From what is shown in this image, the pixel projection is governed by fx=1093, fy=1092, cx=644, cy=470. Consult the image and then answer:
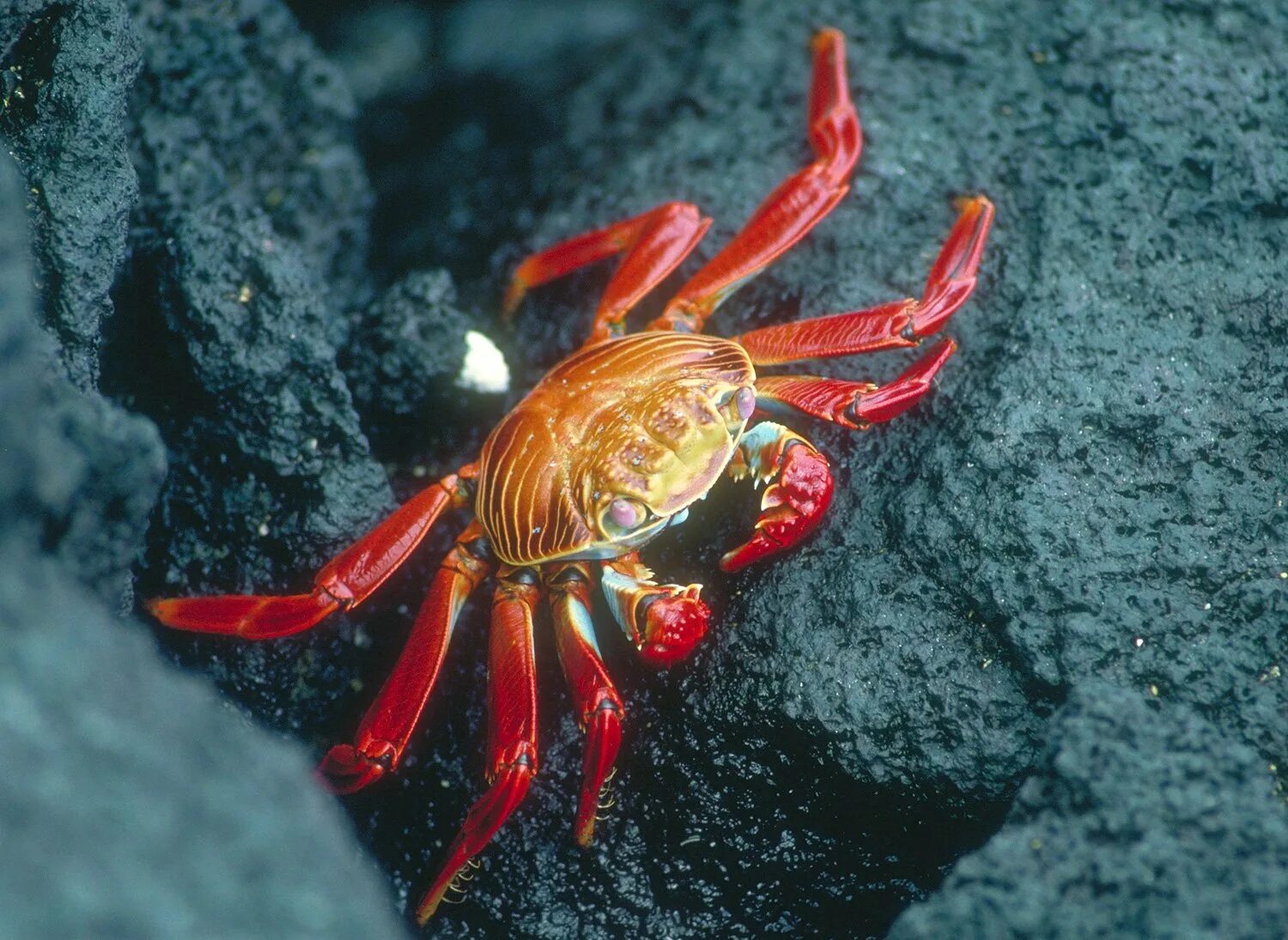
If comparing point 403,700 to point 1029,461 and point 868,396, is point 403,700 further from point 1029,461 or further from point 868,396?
point 1029,461

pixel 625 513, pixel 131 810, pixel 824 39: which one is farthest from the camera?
pixel 824 39

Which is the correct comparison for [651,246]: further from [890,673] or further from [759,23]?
[890,673]

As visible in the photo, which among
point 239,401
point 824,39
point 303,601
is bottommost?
point 303,601

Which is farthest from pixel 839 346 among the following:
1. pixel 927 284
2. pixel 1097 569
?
pixel 1097 569

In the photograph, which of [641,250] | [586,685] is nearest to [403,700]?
[586,685]

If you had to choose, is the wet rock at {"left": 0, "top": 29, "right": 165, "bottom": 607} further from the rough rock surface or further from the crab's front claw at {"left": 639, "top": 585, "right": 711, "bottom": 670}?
the crab's front claw at {"left": 639, "top": 585, "right": 711, "bottom": 670}

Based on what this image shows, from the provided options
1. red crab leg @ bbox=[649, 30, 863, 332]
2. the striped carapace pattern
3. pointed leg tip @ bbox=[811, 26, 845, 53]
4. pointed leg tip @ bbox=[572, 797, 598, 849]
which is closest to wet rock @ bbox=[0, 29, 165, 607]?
the striped carapace pattern

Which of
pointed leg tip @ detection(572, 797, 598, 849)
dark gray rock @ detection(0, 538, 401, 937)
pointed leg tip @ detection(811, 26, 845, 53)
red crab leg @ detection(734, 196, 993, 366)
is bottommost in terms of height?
pointed leg tip @ detection(572, 797, 598, 849)
